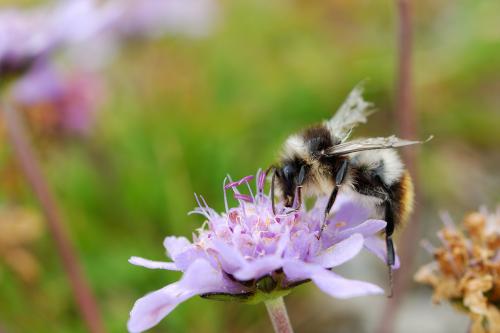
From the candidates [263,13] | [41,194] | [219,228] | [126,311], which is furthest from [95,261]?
[263,13]

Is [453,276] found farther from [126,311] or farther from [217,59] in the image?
[217,59]

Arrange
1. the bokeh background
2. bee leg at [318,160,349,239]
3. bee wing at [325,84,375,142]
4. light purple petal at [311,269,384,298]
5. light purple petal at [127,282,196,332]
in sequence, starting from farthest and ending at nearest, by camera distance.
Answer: the bokeh background
bee wing at [325,84,375,142]
bee leg at [318,160,349,239]
light purple petal at [127,282,196,332]
light purple petal at [311,269,384,298]

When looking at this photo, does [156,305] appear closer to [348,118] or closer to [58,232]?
[348,118]

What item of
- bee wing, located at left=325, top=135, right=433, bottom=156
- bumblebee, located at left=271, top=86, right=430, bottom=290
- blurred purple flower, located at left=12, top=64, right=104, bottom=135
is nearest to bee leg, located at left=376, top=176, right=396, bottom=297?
bumblebee, located at left=271, top=86, right=430, bottom=290

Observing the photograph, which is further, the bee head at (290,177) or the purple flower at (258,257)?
the bee head at (290,177)

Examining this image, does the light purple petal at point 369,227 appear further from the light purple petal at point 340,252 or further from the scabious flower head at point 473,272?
the scabious flower head at point 473,272

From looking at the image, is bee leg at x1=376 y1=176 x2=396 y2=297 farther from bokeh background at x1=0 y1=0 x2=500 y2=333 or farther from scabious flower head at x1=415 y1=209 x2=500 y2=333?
bokeh background at x1=0 y1=0 x2=500 y2=333

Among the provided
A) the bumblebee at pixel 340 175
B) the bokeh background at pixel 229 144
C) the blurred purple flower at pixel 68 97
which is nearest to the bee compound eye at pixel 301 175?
the bumblebee at pixel 340 175
